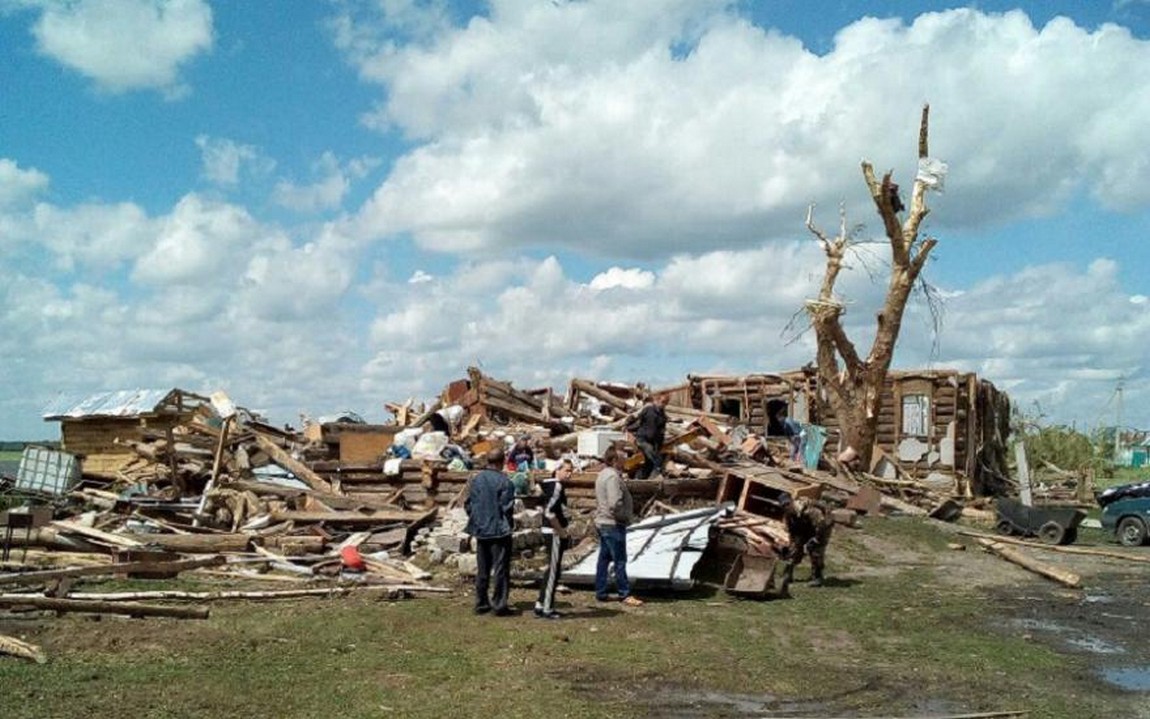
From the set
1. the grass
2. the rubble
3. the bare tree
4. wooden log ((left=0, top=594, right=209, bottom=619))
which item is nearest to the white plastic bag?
the bare tree

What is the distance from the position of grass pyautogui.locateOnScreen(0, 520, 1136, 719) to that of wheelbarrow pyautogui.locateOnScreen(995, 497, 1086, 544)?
26.2 ft

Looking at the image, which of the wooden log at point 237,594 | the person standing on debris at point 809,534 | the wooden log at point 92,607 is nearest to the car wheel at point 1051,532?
the person standing on debris at point 809,534

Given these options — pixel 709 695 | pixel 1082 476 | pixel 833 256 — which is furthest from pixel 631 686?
pixel 1082 476

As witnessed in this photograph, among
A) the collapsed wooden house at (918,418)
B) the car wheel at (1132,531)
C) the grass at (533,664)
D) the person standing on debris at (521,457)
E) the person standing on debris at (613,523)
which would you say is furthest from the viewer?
the collapsed wooden house at (918,418)

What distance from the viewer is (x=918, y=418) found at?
28.4 metres

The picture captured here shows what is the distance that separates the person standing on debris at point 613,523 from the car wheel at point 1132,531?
12.0 meters

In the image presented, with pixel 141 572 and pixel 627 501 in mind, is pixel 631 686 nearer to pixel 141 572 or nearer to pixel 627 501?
pixel 627 501

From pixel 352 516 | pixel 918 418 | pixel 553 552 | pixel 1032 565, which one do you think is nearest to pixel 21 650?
pixel 553 552

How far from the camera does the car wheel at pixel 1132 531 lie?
19547mm

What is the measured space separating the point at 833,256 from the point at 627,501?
39.3 ft

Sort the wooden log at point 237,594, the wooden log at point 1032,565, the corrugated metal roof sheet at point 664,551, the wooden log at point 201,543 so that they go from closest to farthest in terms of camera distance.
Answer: the wooden log at point 237,594, the corrugated metal roof sheet at point 664,551, the wooden log at point 1032,565, the wooden log at point 201,543

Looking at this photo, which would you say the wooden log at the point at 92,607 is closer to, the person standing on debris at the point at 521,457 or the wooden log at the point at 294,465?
the wooden log at the point at 294,465

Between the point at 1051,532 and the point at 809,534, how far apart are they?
787 centimetres

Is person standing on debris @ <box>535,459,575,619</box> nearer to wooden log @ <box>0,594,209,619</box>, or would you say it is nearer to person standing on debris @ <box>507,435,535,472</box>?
wooden log @ <box>0,594,209,619</box>
